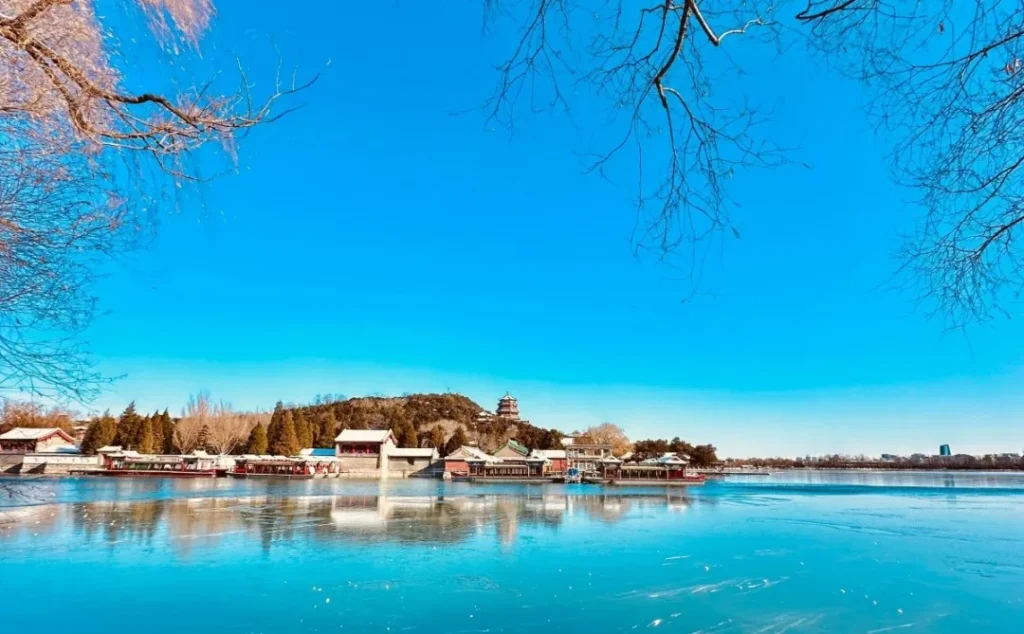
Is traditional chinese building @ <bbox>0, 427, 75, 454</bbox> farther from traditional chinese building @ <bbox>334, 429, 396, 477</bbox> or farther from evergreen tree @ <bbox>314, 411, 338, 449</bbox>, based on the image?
traditional chinese building @ <bbox>334, 429, 396, 477</bbox>

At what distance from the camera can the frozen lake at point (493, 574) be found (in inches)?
291

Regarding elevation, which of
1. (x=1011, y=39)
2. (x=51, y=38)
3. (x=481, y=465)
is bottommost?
(x=481, y=465)

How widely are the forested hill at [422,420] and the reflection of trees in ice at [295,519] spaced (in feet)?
154

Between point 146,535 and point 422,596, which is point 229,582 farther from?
point 146,535

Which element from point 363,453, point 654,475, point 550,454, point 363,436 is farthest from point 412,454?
point 654,475

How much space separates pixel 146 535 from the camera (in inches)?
549

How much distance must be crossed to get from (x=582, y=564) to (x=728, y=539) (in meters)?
5.85

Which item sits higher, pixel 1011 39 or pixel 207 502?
pixel 1011 39

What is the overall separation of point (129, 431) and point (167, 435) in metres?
3.90

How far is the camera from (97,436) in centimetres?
5319

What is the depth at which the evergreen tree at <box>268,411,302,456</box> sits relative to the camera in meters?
57.4

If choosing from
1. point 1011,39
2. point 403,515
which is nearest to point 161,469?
point 403,515

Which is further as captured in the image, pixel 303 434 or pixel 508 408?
pixel 508 408

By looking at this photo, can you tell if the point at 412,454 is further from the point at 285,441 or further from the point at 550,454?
the point at 550,454
